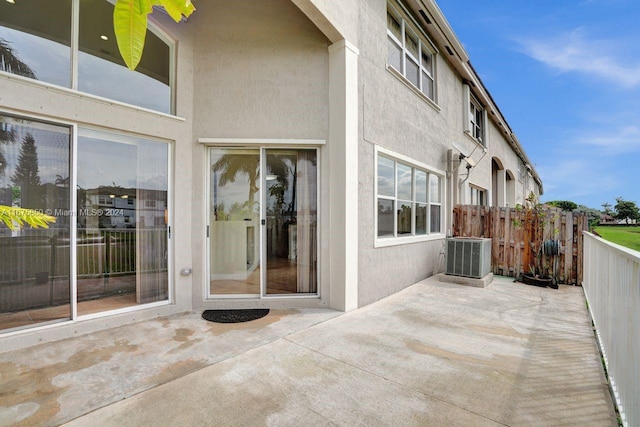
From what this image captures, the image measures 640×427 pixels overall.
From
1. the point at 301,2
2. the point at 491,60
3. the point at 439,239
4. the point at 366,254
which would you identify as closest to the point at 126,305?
the point at 366,254

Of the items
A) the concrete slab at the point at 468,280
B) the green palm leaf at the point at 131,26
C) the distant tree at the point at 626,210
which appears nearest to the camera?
the green palm leaf at the point at 131,26

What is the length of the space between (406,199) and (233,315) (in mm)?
4397

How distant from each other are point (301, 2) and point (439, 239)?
6.45 meters

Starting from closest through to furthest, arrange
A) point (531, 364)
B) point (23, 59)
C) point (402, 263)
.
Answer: point (531, 364) < point (23, 59) < point (402, 263)

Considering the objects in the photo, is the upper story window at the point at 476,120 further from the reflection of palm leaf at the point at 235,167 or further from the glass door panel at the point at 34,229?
the glass door panel at the point at 34,229

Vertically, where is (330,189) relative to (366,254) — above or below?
above

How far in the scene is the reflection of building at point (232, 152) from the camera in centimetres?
415

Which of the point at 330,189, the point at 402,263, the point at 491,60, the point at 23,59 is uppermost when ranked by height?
the point at 491,60

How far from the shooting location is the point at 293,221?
5156 millimetres

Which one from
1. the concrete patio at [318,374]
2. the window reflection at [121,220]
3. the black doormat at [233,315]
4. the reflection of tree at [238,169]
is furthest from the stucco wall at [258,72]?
the concrete patio at [318,374]

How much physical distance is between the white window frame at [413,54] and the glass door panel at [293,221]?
2.87m

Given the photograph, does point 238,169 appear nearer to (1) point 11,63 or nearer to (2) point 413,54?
(1) point 11,63

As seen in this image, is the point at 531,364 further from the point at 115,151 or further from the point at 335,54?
the point at 115,151

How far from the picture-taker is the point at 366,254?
5273 millimetres
